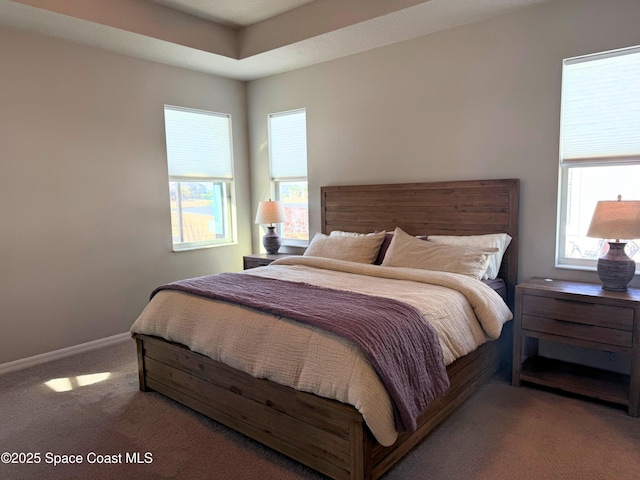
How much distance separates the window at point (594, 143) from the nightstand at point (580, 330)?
0.40 meters

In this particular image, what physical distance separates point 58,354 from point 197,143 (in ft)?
7.93

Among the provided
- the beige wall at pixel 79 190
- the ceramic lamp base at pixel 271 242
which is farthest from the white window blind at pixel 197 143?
the ceramic lamp base at pixel 271 242

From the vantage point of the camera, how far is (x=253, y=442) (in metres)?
2.33

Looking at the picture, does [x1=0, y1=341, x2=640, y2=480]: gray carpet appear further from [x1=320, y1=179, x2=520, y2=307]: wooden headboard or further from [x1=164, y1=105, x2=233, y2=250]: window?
[x1=164, y1=105, x2=233, y2=250]: window

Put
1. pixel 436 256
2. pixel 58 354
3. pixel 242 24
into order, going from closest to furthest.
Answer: pixel 436 256 < pixel 58 354 < pixel 242 24

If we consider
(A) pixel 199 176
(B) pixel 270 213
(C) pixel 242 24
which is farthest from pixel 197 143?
(C) pixel 242 24

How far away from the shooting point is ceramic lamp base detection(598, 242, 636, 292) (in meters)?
2.66

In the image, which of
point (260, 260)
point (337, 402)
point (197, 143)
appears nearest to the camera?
point (337, 402)

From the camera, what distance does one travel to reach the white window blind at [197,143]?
4.44m

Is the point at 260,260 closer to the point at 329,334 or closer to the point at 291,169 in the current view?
the point at 291,169

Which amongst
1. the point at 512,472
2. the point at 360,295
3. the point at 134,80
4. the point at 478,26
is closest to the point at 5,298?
the point at 134,80

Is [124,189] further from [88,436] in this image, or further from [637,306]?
[637,306]

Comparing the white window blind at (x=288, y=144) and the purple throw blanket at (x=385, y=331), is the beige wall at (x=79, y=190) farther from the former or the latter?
the purple throw blanket at (x=385, y=331)

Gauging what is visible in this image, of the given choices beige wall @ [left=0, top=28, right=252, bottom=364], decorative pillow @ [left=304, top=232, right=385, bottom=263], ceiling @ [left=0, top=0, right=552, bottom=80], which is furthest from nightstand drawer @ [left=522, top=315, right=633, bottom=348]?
beige wall @ [left=0, top=28, right=252, bottom=364]
